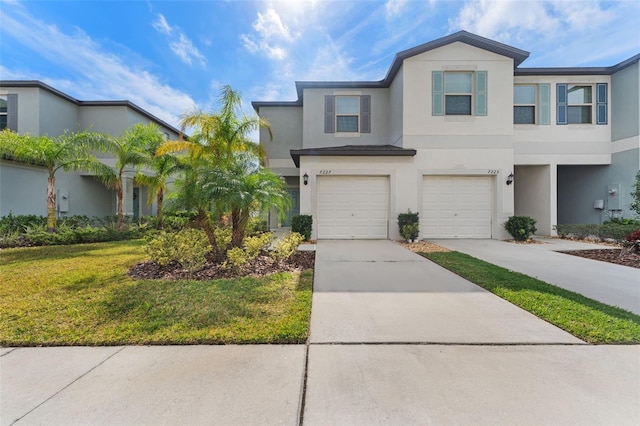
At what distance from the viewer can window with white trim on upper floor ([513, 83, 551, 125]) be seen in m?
11.3

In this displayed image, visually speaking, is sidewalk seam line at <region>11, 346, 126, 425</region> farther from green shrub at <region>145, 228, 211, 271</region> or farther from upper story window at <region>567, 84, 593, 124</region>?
upper story window at <region>567, 84, 593, 124</region>

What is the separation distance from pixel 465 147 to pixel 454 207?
2410mm

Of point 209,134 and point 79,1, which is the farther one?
point 209,134

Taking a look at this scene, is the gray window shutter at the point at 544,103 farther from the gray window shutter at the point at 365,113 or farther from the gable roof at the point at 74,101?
the gable roof at the point at 74,101

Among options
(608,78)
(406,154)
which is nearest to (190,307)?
(406,154)

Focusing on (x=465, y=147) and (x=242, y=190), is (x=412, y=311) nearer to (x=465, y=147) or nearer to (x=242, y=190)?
(x=242, y=190)

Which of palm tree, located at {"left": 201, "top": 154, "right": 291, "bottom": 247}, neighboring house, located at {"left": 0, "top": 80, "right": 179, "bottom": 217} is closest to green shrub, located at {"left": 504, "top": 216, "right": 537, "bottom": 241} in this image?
palm tree, located at {"left": 201, "top": 154, "right": 291, "bottom": 247}

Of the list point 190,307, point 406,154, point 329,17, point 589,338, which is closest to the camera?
point 589,338

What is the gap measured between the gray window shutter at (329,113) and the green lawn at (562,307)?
8.92 metres

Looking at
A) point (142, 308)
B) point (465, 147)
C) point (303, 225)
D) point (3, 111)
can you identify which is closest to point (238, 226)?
point (142, 308)

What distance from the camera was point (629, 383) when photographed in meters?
2.29

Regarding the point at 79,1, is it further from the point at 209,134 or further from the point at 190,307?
the point at 190,307

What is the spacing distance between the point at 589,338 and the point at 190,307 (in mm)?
4971

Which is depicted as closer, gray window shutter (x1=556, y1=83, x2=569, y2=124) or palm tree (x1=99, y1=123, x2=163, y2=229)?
palm tree (x1=99, y1=123, x2=163, y2=229)
